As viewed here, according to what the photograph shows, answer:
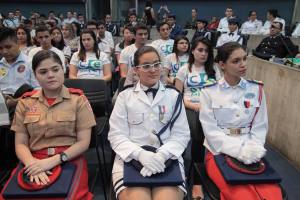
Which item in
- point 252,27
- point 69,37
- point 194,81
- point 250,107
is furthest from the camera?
point 252,27

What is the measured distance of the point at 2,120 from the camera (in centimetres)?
193

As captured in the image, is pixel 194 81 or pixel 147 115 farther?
pixel 194 81

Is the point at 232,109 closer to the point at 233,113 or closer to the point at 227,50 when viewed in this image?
the point at 233,113

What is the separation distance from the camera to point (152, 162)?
151cm

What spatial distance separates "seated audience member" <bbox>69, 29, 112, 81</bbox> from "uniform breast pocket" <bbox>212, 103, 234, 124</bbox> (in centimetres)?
184

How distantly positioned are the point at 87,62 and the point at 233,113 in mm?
2132

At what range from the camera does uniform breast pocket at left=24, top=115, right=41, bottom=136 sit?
166cm

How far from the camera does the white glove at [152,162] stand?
1504 millimetres

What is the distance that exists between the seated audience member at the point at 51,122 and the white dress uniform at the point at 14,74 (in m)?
0.95

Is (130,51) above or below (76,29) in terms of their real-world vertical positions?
below

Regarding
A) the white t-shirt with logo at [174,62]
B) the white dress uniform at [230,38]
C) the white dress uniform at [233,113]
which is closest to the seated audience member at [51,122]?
the white dress uniform at [233,113]

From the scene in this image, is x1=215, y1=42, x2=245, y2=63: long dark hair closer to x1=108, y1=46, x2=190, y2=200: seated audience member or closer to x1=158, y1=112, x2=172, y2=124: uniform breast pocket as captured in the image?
x1=108, y1=46, x2=190, y2=200: seated audience member

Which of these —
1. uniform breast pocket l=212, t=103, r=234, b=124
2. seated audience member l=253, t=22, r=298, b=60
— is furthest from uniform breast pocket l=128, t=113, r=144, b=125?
seated audience member l=253, t=22, r=298, b=60

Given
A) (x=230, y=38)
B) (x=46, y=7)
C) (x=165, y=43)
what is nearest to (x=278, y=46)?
(x=230, y=38)
